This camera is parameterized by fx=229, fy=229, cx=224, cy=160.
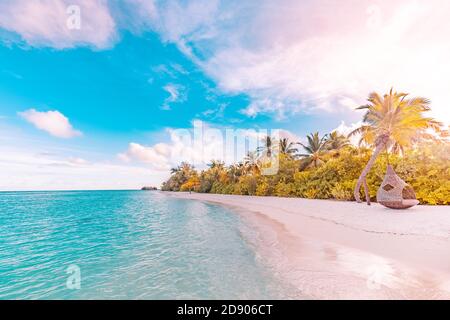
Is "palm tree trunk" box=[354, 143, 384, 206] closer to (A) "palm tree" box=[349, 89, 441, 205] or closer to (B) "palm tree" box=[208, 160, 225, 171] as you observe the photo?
(A) "palm tree" box=[349, 89, 441, 205]

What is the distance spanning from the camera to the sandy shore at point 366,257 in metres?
3.67

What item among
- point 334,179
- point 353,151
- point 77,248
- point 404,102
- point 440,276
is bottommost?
point 77,248

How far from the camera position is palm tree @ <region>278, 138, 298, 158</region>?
32312 millimetres

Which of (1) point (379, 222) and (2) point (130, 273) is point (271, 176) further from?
(2) point (130, 273)

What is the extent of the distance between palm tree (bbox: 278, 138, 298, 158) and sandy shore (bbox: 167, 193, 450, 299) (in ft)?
77.6

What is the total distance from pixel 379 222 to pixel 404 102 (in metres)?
9.12

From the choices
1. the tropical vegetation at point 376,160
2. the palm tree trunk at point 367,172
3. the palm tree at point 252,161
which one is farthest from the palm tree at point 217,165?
the palm tree trunk at point 367,172

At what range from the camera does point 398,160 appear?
46.4 ft

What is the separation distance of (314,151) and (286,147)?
5541 mm

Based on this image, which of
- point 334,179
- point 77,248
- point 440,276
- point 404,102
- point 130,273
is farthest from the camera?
point 334,179

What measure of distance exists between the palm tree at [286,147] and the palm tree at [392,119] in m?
17.2
